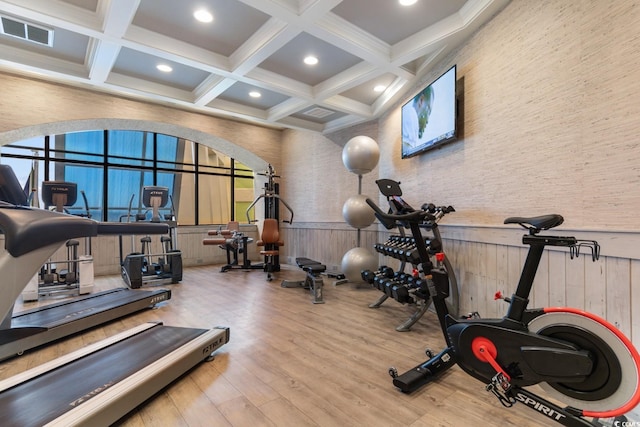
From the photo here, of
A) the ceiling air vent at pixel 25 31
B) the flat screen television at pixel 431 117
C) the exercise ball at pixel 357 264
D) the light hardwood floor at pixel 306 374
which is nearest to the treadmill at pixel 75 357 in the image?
the light hardwood floor at pixel 306 374

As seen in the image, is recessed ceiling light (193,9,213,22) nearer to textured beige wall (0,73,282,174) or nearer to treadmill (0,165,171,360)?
treadmill (0,165,171,360)

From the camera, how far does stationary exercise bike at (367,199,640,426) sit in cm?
138

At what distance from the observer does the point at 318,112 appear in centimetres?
638

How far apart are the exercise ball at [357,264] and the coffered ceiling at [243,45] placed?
2783 mm

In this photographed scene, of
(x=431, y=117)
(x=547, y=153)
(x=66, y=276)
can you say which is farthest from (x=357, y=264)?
(x=66, y=276)

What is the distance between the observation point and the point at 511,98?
9.02 ft

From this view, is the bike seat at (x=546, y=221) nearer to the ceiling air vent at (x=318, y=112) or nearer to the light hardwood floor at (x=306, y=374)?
the light hardwood floor at (x=306, y=374)

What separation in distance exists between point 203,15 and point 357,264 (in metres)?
4.02

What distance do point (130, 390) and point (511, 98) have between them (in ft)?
12.2

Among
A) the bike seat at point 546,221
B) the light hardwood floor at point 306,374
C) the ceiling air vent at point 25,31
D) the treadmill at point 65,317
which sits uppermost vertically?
the ceiling air vent at point 25,31

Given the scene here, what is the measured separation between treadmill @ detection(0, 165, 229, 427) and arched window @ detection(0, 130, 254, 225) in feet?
14.1

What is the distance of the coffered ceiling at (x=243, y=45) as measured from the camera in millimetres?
3338

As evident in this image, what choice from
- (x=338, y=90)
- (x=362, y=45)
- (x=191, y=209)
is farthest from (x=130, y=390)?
(x=191, y=209)

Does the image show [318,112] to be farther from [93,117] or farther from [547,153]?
[547,153]
